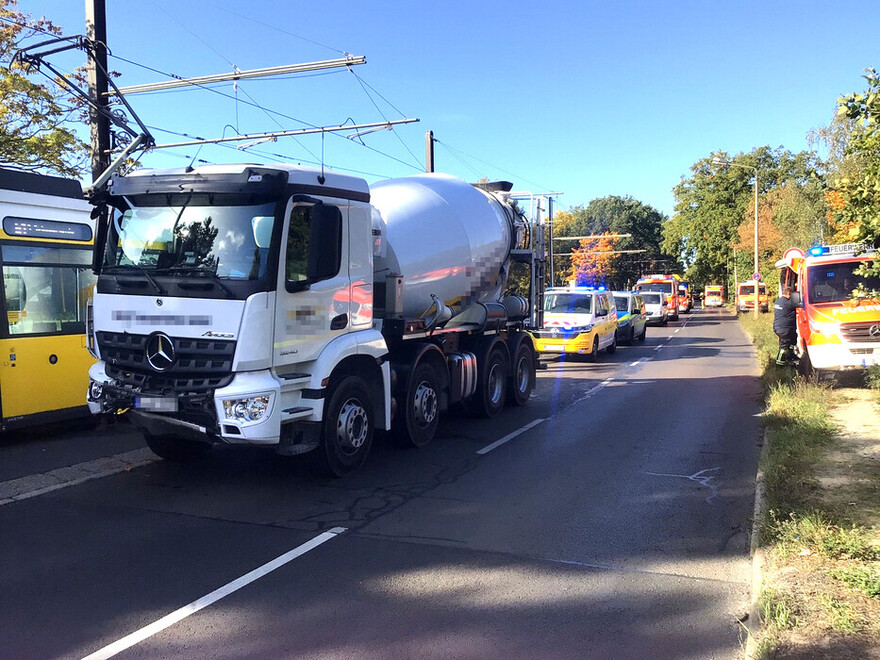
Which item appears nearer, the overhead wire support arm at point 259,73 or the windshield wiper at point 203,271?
the windshield wiper at point 203,271

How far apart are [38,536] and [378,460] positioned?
3538 mm

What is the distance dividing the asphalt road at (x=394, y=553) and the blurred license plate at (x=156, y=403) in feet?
2.99

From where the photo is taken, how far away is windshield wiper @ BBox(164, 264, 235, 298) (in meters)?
6.10

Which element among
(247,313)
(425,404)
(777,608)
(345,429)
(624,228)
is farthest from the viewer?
(624,228)

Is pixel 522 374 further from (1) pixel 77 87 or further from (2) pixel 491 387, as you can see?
(1) pixel 77 87

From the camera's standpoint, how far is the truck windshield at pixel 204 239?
624cm

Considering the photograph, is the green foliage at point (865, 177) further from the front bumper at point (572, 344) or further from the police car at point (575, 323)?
the front bumper at point (572, 344)

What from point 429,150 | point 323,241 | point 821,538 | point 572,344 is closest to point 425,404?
point 323,241

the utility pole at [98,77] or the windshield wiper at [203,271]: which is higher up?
the utility pole at [98,77]

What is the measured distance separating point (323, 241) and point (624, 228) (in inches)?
2946

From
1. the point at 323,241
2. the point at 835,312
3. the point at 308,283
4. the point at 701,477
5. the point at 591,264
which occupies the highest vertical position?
the point at 591,264

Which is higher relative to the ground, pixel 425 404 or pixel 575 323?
pixel 575 323

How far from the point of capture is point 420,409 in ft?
28.7

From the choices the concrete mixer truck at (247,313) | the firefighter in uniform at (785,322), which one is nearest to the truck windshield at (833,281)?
the firefighter in uniform at (785,322)
